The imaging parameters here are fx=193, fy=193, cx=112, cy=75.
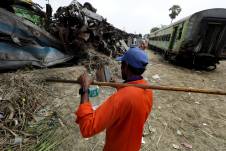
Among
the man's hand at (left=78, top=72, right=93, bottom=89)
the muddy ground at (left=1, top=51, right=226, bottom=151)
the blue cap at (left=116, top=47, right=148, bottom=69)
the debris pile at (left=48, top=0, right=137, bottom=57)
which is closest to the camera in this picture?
the blue cap at (left=116, top=47, right=148, bottom=69)

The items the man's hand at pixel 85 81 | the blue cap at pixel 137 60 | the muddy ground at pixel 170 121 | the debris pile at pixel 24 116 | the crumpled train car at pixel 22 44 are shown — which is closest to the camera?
the blue cap at pixel 137 60

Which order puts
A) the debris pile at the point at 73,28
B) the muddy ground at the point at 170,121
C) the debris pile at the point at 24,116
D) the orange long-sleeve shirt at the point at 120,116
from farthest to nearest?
the debris pile at the point at 73,28, the muddy ground at the point at 170,121, the debris pile at the point at 24,116, the orange long-sleeve shirt at the point at 120,116

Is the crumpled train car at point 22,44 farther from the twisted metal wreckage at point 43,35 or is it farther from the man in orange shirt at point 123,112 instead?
the man in orange shirt at point 123,112

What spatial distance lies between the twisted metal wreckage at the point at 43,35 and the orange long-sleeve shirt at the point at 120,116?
3.81 meters

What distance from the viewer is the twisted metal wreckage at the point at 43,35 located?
15.0 feet

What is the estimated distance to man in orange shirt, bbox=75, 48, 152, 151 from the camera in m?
1.35

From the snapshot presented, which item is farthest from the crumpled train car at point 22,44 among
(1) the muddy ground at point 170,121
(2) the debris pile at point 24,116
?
(2) the debris pile at point 24,116

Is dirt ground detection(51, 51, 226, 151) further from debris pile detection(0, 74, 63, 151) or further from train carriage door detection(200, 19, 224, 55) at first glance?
train carriage door detection(200, 19, 224, 55)

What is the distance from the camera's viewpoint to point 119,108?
4.41 feet

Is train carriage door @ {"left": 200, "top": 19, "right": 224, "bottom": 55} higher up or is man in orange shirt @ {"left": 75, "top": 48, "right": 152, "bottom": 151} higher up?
man in orange shirt @ {"left": 75, "top": 48, "right": 152, "bottom": 151}

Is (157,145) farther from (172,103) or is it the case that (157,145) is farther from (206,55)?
(206,55)

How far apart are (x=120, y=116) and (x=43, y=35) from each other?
15.3 ft

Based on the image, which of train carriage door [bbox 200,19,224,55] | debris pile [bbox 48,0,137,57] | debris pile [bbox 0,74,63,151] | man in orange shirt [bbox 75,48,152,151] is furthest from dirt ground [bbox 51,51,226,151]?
train carriage door [bbox 200,19,224,55]

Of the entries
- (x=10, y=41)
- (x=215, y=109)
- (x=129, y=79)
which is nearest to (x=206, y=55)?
(x=215, y=109)
